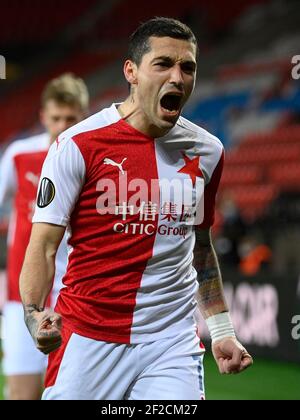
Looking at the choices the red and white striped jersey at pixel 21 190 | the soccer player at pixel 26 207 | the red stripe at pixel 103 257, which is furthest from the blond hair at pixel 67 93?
the red stripe at pixel 103 257

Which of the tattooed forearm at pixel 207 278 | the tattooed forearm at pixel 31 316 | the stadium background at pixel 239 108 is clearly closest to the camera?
the tattooed forearm at pixel 31 316

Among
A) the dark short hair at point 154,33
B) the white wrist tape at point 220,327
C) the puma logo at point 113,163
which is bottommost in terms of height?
the white wrist tape at point 220,327

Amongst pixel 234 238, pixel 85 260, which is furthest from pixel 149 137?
pixel 234 238

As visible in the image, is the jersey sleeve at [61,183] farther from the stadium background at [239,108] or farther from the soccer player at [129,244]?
the stadium background at [239,108]

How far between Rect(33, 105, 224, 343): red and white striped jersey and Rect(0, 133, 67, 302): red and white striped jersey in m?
Result: 2.33

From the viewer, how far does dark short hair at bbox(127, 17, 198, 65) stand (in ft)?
12.7

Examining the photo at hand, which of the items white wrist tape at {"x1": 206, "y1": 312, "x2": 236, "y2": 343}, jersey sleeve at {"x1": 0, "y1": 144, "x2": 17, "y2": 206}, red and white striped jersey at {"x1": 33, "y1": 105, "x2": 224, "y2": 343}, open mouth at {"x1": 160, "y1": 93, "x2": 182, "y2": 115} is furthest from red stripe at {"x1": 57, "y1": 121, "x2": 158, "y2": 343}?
jersey sleeve at {"x1": 0, "y1": 144, "x2": 17, "y2": 206}

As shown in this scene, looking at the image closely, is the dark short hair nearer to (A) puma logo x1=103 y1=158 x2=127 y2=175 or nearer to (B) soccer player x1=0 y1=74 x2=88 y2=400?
(A) puma logo x1=103 y1=158 x2=127 y2=175

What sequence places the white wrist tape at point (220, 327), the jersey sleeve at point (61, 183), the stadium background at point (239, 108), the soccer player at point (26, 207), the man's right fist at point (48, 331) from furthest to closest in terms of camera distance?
1. the stadium background at point (239, 108)
2. the soccer player at point (26, 207)
3. the white wrist tape at point (220, 327)
4. the jersey sleeve at point (61, 183)
5. the man's right fist at point (48, 331)

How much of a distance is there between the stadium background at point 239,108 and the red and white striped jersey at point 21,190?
6.70 feet

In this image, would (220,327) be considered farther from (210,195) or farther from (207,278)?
(210,195)

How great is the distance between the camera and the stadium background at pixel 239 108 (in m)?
10.6

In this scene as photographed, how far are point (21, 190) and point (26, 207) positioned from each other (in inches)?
5.9

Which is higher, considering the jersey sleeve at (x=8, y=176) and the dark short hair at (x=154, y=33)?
the dark short hair at (x=154, y=33)
